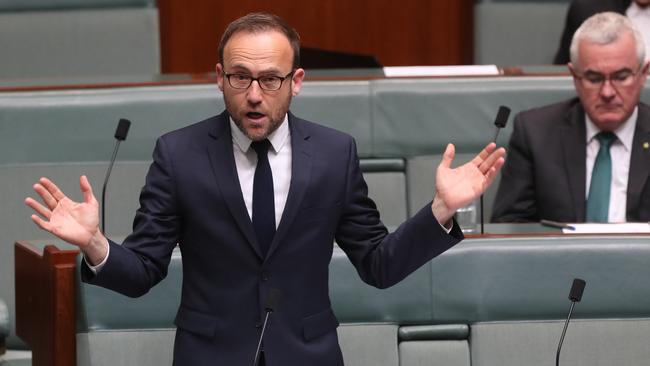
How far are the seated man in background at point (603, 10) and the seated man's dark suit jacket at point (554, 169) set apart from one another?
1.22ft

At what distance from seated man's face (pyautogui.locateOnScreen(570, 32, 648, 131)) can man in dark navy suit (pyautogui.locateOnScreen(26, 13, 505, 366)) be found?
1.94 ft

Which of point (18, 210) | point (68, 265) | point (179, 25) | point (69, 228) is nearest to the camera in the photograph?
point (69, 228)

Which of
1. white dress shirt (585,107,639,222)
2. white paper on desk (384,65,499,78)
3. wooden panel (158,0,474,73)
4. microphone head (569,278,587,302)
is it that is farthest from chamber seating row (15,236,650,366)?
wooden panel (158,0,474,73)

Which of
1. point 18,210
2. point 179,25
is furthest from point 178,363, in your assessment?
point 179,25

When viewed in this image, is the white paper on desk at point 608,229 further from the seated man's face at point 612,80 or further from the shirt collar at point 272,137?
the shirt collar at point 272,137

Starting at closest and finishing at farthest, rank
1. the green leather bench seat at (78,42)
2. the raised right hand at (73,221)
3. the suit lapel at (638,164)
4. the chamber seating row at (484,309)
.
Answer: the raised right hand at (73,221), the chamber seating row at (484,309), the suit lapel at (638,164), the green leather bench seat at (78,42)

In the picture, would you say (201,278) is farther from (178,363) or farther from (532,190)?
(532,190)

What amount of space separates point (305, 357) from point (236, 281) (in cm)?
8

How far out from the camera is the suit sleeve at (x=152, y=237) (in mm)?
844

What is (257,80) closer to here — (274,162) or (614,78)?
(274,162)

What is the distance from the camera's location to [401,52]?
7.37 feet

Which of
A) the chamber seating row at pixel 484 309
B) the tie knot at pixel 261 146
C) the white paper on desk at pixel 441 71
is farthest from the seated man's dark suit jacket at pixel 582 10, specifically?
the tie knot at pixel 261 146

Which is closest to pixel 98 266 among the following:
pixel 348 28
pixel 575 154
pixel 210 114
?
pixel 210 114

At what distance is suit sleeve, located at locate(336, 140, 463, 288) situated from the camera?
870 mm
